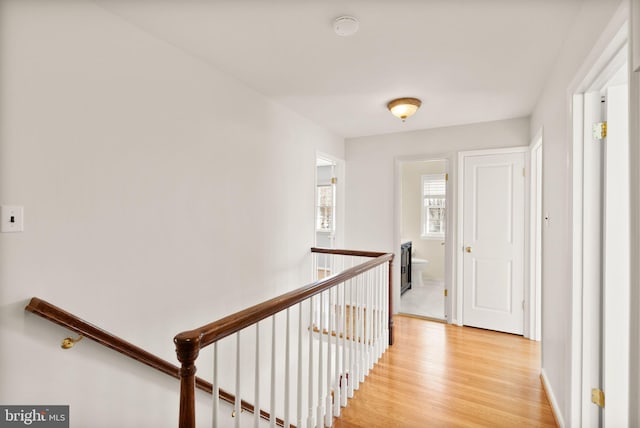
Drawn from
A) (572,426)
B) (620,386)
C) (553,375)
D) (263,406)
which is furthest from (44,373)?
(553,375)

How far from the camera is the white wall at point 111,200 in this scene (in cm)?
137

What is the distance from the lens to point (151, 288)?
6.22ft

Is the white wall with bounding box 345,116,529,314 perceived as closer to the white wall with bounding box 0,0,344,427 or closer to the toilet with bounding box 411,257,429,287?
the toilet with bounding box 411,257,429,287

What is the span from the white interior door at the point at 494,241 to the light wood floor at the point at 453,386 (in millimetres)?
337

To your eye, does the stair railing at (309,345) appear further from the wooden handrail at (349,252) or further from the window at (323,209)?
the window at (323,209)

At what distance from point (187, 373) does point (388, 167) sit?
3597mm

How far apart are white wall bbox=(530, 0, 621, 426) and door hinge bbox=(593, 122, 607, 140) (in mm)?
114

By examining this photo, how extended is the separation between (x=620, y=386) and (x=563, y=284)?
54 centimetres

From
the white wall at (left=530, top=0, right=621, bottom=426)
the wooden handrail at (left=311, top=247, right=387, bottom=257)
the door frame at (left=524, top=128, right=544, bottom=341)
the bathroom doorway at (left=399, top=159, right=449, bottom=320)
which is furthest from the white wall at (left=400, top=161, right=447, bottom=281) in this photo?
the white wall at (left=530, top=0, right=621, bottom=426)

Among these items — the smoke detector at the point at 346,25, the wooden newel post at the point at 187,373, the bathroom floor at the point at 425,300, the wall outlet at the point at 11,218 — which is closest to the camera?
the wooden newel post at the point at 187,373

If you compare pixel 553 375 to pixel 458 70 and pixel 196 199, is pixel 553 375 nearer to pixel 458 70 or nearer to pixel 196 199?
pixel 458 70

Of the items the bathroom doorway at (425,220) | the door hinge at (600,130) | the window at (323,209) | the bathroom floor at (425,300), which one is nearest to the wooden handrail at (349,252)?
the bathroom floor at (425,300)

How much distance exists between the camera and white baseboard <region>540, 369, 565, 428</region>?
1.94 meters

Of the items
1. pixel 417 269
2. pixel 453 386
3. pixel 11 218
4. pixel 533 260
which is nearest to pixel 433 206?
pixel 417 269
